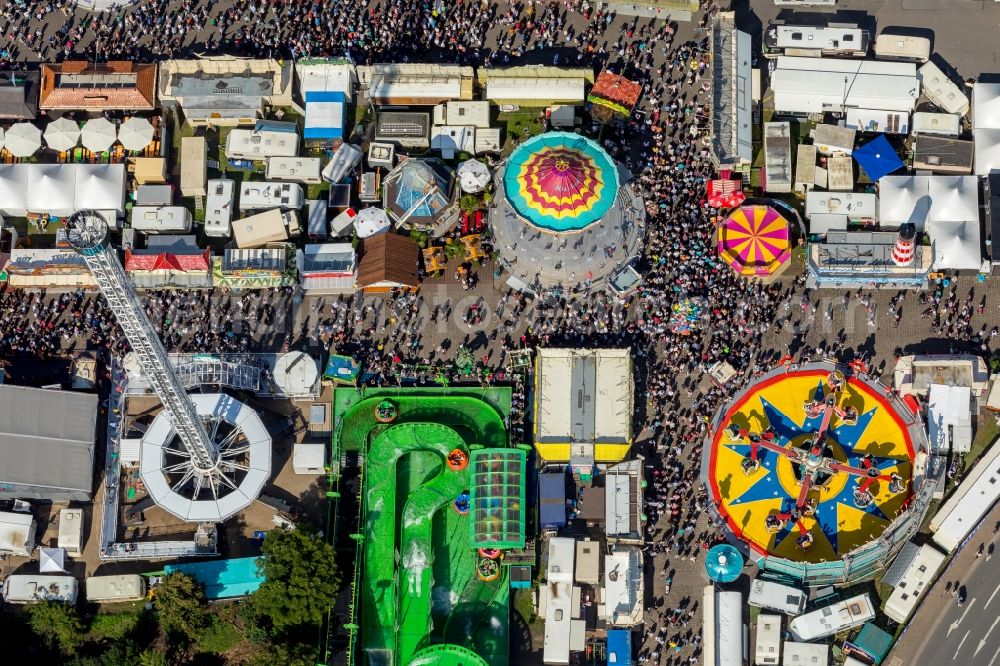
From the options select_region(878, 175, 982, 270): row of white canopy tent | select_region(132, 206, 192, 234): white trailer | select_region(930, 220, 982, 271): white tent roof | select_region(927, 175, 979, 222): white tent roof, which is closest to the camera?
select_region(930, 220, 982, 271): white tent roof

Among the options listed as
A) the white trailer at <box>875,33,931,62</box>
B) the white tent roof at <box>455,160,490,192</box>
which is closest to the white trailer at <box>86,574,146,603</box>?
the white tent roof at <box>455,160,490,192</box>

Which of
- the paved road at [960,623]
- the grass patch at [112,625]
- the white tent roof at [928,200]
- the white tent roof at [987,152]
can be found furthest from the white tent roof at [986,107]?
the grass patch at [112,625]

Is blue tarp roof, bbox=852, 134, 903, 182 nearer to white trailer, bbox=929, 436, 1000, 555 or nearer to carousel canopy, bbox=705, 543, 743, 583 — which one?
white trailer, bbox=929, 436, 1000, 555

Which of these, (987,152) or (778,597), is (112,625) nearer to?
(778,597)

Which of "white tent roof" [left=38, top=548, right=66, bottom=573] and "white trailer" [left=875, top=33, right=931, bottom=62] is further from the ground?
"white trailer" [left=875, top=33, right=931, bottom=62]

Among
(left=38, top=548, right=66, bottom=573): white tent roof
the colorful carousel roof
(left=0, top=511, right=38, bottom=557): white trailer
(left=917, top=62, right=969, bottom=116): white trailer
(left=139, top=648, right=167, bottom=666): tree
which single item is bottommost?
(left=139, top=648, right=167, bottom=666): tree

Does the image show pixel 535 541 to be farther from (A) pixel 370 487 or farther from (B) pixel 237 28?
(B) pixel 237 28

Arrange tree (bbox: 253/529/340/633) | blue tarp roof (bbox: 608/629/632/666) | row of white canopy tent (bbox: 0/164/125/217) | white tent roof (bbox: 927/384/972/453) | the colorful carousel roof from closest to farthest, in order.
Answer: tree (bbox: 253/529/340/633) → blue tarp roof (bbox: 608/629/632/666) → white tent roof (bbox: 927/384/972/453) → the colorful carousel roof → row of white canopy tent (bbox: 0/164/125/217)

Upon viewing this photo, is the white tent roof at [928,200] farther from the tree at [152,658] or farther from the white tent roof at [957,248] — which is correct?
the tree at [152,658]
